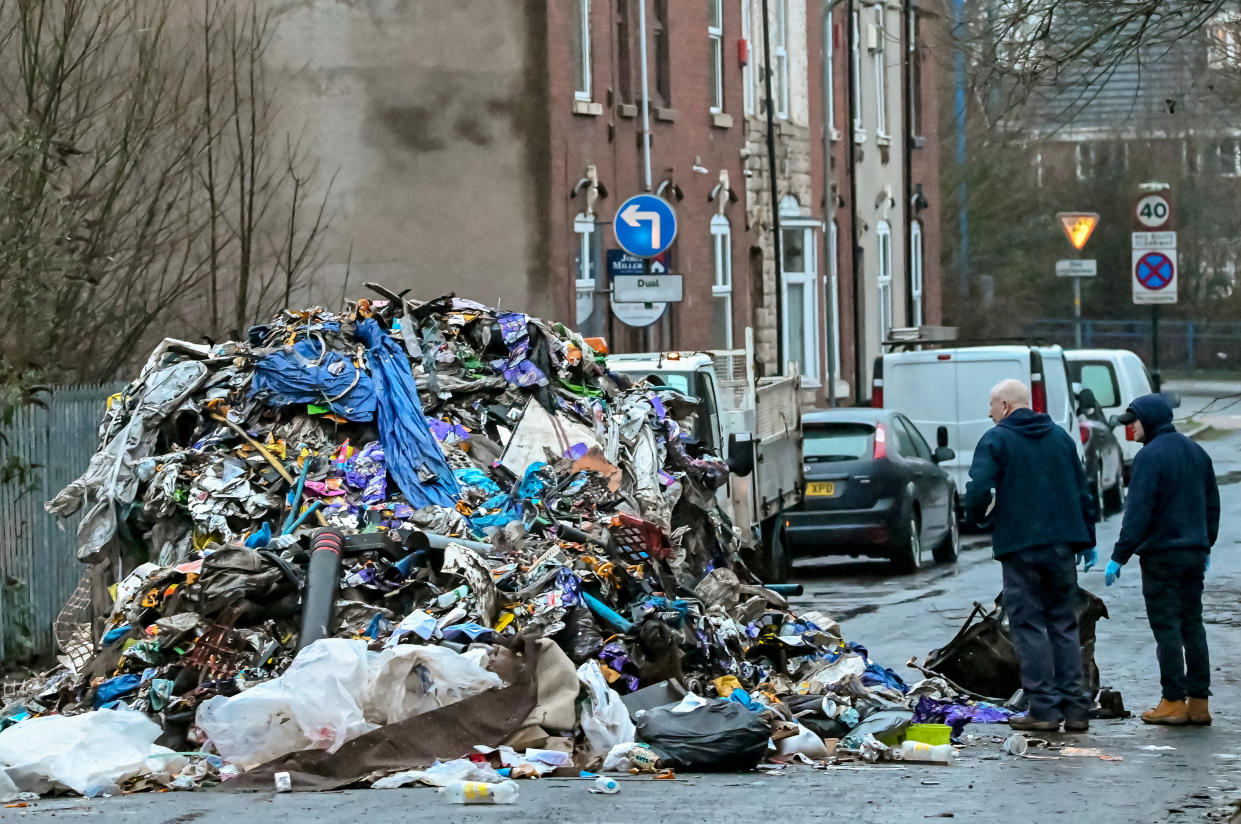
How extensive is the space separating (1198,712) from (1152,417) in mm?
1610

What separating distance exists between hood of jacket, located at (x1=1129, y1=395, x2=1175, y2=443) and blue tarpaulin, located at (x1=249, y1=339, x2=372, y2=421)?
4357 mm

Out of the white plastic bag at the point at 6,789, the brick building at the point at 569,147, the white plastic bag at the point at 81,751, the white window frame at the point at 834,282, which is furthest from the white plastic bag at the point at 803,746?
the white window frame at the point at 834,282

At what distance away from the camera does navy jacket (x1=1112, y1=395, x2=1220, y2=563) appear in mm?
11438

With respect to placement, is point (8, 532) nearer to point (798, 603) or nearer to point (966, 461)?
point (798, 603)

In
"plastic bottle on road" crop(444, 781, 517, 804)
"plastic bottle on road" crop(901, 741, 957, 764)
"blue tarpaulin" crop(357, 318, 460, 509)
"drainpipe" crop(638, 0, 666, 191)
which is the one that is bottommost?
"plastic bottle on road" crop(901, 741, 957, 764)

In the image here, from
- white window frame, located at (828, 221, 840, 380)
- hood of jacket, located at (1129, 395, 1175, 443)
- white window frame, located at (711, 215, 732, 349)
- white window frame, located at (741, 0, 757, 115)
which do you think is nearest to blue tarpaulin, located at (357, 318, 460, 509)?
hood of jacket, located at (1129, 395, 1175, 443)

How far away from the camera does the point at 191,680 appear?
10.7 meters

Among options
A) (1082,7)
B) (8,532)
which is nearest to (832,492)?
(8,532)

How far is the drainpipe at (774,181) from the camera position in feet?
110

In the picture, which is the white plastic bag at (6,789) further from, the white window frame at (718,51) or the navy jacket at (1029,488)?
the white window frame at (718,51)

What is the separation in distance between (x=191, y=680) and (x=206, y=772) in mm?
1073

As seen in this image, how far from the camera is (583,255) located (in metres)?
28.3

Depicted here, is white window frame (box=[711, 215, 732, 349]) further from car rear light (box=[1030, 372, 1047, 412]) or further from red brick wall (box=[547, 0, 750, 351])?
car rear light (box=[1030, 372, 1047, 412])

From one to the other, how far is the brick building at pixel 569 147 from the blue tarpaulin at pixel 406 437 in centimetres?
999
